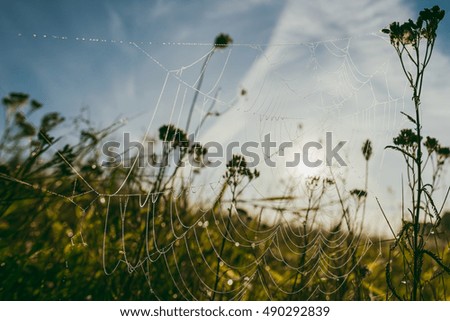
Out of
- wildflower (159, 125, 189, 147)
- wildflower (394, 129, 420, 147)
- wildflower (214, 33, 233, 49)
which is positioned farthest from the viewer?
wildflower (214, 33, 233, 49)

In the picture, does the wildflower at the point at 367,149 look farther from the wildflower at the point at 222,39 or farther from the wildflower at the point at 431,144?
the wildflower at the point at 222,39

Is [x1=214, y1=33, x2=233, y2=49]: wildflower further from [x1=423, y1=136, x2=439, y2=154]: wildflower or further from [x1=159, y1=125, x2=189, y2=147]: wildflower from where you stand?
[x1=423, y1=136, x2=439, y2=154]: wildflower

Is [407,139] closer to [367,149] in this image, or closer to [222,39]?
[367,149]

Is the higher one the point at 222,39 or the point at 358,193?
the point at 222,39

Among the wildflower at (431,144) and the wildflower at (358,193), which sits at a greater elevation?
the wildflower at (431,144)

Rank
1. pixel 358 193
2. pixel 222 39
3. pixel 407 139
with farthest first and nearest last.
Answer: pixel 222 39, pixel 358 193, pixel 407 139

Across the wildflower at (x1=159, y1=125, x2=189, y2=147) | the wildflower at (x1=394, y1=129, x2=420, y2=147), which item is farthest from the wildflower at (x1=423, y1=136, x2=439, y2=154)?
the wildflower at (x1=159, y1=125, x2=189, y2=147)

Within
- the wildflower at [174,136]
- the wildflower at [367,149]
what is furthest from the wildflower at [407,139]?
the wildflower at [174,136]

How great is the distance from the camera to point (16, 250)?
7.93 ft

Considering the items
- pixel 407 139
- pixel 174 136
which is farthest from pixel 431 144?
pixel 174 136

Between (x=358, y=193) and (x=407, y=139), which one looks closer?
(x=407, y=139)

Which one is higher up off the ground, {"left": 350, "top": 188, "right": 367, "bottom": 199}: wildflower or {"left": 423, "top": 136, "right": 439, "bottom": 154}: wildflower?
{"left": 423, "top": 136, "right": 439, "bottom": 154}: wildflower
